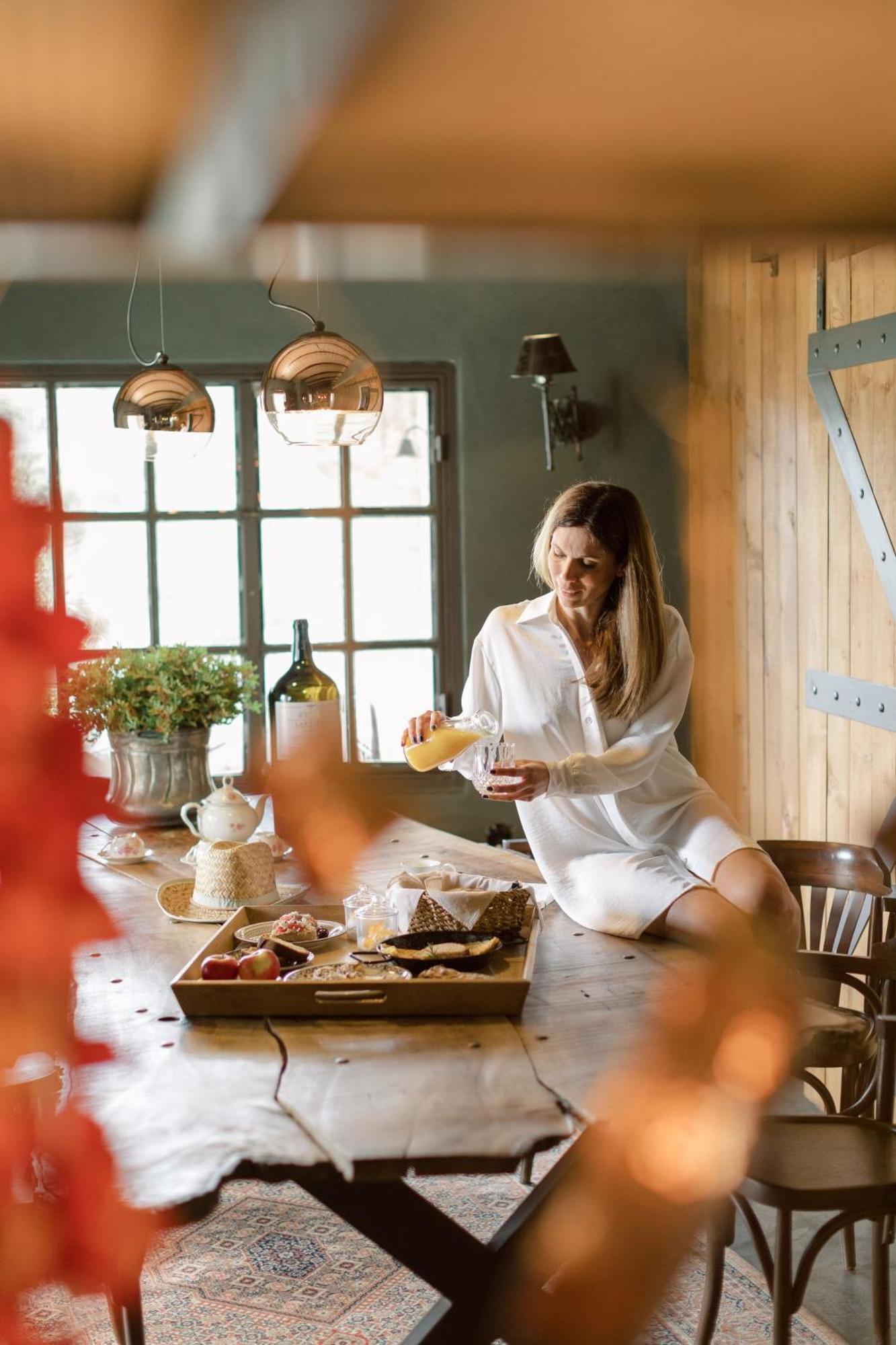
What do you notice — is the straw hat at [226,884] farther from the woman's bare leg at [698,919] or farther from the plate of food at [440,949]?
the woman's bare leg at [698,919]

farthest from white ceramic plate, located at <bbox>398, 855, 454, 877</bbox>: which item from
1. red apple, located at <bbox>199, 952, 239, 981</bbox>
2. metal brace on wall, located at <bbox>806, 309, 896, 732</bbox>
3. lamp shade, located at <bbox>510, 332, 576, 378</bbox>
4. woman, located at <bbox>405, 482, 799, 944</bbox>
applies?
lamp shade, located at <bbox>510, 332, 576, 378</bbox>

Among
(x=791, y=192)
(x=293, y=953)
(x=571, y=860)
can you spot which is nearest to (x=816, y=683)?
(x=571, y=860)

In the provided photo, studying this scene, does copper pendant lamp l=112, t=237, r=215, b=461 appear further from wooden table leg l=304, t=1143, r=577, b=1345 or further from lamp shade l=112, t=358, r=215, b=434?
wooden table leg l=304, t=1143, r=577, b=1345

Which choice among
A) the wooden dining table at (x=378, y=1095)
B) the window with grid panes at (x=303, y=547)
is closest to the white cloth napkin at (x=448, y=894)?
the wooden dining table at (x=378, y=1095)

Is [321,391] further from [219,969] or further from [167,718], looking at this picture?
[167,718]

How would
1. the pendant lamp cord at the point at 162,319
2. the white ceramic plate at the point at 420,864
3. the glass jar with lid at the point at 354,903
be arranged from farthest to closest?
the pendant lamp cord at the point at 162,319 < the white ceramic plate at the point at 420,864 < the glass jar with lid at the point at 354,903

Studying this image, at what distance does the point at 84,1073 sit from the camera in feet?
0.77

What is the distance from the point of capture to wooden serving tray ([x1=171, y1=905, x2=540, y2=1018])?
139 centimetres

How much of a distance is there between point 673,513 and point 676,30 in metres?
3.97

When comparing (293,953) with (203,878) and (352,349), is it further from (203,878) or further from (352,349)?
(352,349)

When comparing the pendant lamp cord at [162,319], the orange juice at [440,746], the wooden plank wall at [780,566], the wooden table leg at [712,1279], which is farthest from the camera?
the pendant lamp cord at [162,319]

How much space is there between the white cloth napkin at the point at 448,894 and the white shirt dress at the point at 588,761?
0.24 metres

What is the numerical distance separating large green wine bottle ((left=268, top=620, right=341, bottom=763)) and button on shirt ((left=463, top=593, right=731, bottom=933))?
264 millimetres

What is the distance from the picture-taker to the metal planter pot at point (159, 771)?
258 centimetres
